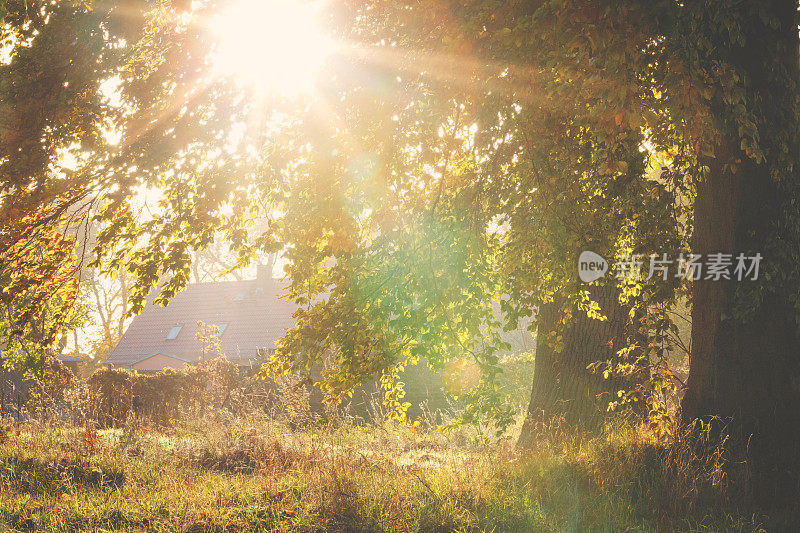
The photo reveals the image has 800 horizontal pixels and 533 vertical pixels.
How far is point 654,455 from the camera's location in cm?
569

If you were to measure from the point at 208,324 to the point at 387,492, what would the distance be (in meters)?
26.7

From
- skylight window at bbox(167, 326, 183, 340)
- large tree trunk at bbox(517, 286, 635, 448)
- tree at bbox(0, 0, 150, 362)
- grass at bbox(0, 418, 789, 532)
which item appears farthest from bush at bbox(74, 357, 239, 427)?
skylight window at bbox(167, 326, 183, 340)

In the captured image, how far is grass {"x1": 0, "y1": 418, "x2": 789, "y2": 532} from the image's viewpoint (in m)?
4.89

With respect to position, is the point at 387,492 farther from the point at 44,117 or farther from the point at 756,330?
the point at 44,117

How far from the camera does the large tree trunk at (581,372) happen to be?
25.2ft

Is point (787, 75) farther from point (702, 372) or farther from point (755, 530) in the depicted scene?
point (755, 530)

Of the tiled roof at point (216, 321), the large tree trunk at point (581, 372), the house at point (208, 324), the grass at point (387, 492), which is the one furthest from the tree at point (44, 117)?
the tiled roof at point (216, 321)

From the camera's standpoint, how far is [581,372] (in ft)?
25.7

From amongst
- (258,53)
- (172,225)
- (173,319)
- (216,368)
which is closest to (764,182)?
(258,53)

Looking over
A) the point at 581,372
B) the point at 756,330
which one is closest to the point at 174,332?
the point at 581,372

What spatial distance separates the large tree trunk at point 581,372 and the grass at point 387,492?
56 centimetres

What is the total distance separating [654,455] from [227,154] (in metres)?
4.98

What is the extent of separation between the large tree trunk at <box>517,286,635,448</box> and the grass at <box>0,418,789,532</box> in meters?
0.56

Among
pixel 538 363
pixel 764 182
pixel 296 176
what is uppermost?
pixel 764 182
